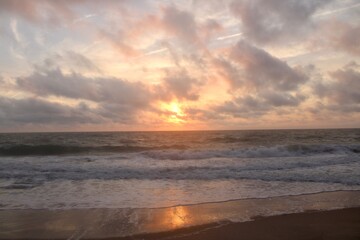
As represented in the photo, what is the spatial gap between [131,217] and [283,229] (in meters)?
3.61

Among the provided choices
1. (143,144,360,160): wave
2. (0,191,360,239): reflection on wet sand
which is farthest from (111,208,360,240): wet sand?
(143,144,360,160): wave

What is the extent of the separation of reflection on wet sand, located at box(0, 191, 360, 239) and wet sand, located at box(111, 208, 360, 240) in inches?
15.8

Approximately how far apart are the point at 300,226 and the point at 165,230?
10.0 feet

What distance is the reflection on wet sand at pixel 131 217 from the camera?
6941 millimetres

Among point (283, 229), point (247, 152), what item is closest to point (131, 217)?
point (283, 229)

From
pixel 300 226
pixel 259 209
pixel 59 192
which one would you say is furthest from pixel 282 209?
pixel 59 192

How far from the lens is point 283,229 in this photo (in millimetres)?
7078

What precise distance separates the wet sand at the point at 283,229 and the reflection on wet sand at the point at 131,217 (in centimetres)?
40

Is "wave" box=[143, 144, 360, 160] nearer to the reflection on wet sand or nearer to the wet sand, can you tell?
the reflection on wet sand

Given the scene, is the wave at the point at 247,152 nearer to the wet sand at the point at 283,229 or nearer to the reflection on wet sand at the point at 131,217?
the reflection on wet sand at the point at 131,217

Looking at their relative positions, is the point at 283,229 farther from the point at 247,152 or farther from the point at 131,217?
the point at 247,152

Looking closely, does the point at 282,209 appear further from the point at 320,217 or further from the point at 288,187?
the point at 288,187

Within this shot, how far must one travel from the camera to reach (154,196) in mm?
10680

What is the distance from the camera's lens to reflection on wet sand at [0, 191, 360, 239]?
6941 mm
